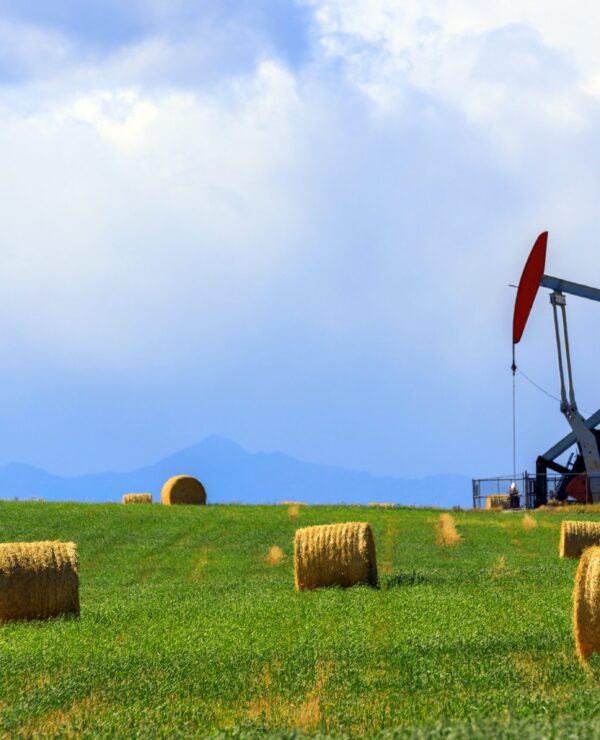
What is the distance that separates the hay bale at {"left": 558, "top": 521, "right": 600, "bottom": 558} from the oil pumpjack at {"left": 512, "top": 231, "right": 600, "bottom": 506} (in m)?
25.7

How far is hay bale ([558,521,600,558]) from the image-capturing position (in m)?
29.3

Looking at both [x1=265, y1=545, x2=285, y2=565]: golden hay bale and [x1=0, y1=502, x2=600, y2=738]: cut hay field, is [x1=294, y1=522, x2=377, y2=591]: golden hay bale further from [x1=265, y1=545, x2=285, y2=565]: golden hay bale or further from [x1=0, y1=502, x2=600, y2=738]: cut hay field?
[x1=265, y1=545, x2=285, y2=565]: golden hay bale

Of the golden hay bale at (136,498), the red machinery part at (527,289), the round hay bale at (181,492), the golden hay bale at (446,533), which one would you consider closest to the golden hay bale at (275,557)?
the golden hay bale at (446,533)

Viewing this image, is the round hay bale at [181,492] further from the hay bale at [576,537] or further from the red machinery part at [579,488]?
the hay bale at [576,537]

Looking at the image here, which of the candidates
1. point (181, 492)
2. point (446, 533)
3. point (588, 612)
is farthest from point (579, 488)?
point (588, 612)

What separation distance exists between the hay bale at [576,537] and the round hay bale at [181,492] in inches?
899

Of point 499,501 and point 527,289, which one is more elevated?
point 527,289

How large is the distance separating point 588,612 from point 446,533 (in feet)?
75.1

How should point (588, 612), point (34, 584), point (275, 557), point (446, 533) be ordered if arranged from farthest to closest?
1. point (446, 533)
2. point (275, 557)
3. point (34, 584)
4. point (588, 612)

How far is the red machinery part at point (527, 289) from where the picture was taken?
2137 inches

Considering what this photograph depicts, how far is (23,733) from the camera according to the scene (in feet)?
34.4

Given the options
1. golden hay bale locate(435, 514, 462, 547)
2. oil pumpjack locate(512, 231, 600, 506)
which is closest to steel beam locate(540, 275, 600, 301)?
oil pumpjack locate(512, 231, 600, 506)

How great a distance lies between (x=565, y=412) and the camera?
5569 cm

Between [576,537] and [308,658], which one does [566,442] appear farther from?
[308,658]
